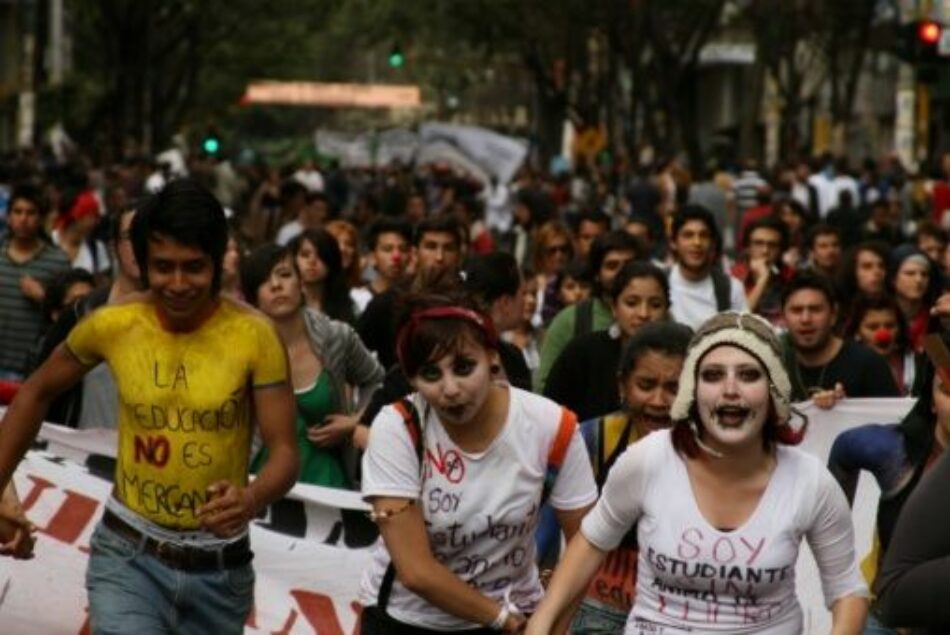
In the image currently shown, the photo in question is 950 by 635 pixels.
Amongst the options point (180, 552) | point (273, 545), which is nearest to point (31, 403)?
point (180, 552)

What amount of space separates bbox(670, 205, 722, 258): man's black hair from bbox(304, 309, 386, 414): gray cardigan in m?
3.04

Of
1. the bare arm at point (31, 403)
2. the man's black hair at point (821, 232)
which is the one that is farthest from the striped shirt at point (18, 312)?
the bare arm at point (31, 403)

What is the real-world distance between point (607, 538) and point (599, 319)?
Result: 15.4ft

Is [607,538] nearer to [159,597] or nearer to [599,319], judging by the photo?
[159,597]

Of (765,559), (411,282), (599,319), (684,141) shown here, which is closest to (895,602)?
(765,559)

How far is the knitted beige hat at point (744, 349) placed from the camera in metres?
6.10

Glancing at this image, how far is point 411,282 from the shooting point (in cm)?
1188

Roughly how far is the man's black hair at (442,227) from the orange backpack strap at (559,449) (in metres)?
5.61

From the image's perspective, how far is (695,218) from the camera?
12.8 meters

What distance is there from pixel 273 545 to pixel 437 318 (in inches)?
117

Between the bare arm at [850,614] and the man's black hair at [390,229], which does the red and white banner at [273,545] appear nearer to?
the bare arm at [850,614]

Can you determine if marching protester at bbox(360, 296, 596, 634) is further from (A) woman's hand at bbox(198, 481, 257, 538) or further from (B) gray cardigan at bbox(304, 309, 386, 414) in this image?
(B) gray cardigan at bbox(304, 309, 386, 414)

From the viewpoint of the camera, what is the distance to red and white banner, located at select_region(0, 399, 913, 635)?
9.05 meters

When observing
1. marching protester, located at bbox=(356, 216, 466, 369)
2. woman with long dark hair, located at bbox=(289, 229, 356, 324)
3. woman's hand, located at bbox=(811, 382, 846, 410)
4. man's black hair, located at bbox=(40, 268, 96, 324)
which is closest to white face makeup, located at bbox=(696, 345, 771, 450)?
woman's hand, located at bbox=(811, 382, 846, 410)
